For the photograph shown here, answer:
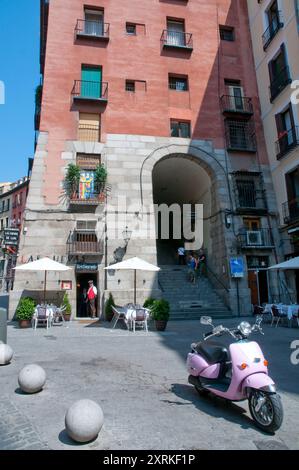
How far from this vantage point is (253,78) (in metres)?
22.6

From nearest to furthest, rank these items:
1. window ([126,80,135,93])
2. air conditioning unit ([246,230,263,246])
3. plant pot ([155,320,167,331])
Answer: plant pot ([155,320,167,331])
air conditioning unit ([246,230,263,246])
window ([126,80,135,93])

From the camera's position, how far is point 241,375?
176 inches

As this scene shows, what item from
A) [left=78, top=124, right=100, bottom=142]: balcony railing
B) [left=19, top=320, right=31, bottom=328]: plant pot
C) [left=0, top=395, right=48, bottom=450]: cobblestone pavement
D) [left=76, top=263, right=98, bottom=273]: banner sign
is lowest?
[left=0, top=395, right=48, bottom=450]: cobblestone pavement

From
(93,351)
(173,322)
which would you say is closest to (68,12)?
(173,322)

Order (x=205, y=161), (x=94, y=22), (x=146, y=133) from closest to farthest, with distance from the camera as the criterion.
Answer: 1. (x=146, y=133)
2. (x=205, y=161)
3. (x=94, y=22)

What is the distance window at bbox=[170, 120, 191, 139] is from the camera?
68.3 feet

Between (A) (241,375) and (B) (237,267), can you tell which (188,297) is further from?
(A) (241,375)

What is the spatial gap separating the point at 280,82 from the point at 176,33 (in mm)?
7790

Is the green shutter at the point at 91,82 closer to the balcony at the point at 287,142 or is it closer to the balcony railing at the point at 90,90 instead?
the balcony railing at the point at 90,90

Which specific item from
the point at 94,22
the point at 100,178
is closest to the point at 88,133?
the point at 100,178

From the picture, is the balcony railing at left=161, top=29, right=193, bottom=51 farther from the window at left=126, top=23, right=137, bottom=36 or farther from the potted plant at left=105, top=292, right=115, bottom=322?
the potted plant at left=105, top=292, right=115, bottom=322

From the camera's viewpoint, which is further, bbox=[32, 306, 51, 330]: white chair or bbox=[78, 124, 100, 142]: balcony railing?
bbox=[78, 124, 100, 142]: balcony railing

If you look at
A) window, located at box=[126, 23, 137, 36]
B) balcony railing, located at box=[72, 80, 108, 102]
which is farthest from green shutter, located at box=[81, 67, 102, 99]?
window, located at box=[126, 23, 137, 36]

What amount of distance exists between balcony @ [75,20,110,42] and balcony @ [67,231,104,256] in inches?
480
